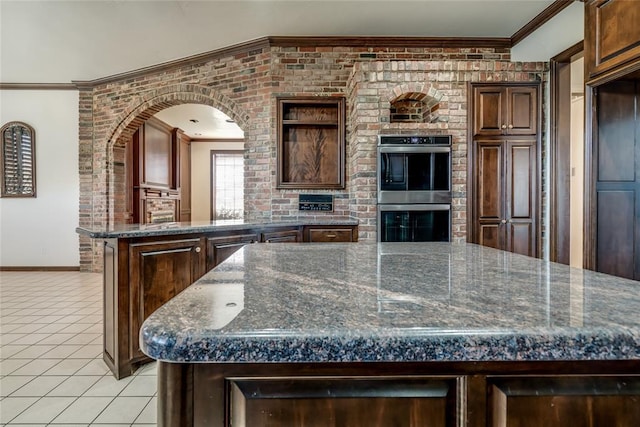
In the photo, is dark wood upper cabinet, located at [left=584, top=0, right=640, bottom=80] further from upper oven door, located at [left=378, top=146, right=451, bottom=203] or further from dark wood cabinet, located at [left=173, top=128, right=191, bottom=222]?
dark wood cabinet, located at [left=173, top=128, right=191, bottom=222]

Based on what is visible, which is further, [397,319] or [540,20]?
[540,20]

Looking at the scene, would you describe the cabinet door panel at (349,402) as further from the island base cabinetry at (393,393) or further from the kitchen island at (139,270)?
the kitchen island at (139,270)

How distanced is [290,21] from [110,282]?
2860mm

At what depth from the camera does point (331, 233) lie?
3574mm

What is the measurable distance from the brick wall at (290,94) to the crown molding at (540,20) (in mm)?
193

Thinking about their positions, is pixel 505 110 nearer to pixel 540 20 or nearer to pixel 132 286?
pixel 540 20

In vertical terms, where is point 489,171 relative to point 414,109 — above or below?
below

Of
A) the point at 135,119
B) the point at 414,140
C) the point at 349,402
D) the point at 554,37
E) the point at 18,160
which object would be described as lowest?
the point at 349,402

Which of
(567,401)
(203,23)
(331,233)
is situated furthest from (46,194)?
(567,401)

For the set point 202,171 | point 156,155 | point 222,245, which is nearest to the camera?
point 222,245

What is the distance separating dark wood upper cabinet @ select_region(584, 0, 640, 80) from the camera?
2.01 meters

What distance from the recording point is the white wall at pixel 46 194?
5.30m

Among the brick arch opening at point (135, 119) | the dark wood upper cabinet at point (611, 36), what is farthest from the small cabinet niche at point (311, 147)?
the dark wood upper cabinet at point (611, 36)

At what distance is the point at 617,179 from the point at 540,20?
187cm
